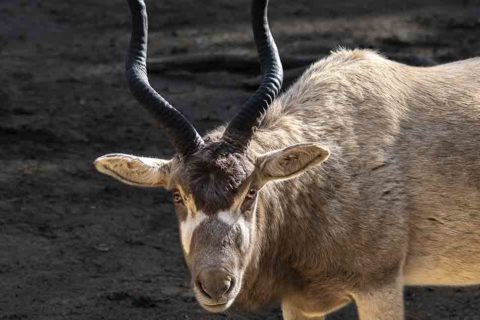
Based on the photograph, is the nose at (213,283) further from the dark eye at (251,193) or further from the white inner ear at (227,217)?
the dark eye at (251,193)

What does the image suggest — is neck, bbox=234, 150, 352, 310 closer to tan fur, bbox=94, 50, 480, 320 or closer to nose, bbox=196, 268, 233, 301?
tan fur, bbox=94, 50, 480, 320

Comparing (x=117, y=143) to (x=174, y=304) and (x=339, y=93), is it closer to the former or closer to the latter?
(x=174, y=304)

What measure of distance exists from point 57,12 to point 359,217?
1051 cm

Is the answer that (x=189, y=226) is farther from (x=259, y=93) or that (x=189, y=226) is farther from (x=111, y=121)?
(x=111, y=121)

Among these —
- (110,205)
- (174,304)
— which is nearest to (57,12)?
(110,205)

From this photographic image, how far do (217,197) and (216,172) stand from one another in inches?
8.0

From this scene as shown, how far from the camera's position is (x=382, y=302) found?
8.43m

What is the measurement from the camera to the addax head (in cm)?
737

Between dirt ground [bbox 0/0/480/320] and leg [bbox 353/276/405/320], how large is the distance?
1727 mm

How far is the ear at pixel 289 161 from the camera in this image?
779 centimetres

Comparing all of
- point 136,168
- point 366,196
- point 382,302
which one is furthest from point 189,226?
point 382,302

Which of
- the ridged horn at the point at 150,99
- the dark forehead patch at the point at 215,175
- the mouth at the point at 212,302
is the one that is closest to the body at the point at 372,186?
the dark forehead patch at the point at 215,175

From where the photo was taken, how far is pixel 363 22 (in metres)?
17.6

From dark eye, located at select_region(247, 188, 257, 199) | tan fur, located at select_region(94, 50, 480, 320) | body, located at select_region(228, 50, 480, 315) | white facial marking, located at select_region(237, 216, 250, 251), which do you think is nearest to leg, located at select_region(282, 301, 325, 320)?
tan fur, located at select_region(94, 50, 480, 320)
